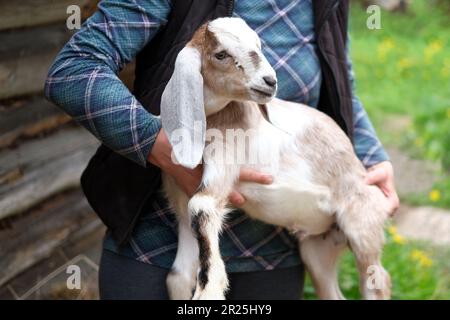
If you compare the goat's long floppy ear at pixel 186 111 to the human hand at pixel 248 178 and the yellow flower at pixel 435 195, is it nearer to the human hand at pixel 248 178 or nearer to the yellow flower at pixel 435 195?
the human hand at pixel 248 178

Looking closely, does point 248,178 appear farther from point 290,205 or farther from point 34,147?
point 34,147

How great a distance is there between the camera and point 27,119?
3047mm

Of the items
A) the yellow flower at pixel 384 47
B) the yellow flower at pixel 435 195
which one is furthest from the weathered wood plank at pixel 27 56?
the yellow flower at pixel 384 47

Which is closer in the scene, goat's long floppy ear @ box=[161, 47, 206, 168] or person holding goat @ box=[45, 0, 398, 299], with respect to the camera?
goat's long floppy ear @ box=[161, 47, 206, 168]

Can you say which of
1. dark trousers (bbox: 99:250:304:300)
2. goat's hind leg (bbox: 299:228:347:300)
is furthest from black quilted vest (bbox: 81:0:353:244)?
goat's hind leg (bbox: 299:228:347:300)

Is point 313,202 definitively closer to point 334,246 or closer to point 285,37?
point 334,246

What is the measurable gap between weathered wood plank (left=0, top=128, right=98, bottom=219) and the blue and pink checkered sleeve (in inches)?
34.3

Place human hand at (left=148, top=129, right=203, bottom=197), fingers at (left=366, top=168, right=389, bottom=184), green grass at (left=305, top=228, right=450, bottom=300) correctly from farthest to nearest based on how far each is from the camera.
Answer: green grass at (left=305, top=228, right=450, bottom=300) → fingers at (left=366, top=168, right=389, bottom=184) → human hand at (left=148, top=129, right=203, bottom=197)

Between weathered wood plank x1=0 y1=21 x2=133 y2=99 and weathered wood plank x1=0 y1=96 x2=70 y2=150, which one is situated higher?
weathered wood plank x1=0 y1=21 x2=133 y2=99

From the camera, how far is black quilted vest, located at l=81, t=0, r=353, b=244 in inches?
87.1

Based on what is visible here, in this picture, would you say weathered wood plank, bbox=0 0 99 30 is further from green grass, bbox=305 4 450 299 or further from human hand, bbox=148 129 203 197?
green grass, bbox=305 4 450 299

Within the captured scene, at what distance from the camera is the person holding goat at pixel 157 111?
6.91ft

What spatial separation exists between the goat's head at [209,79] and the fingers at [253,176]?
227 millimetres

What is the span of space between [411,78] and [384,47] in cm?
125
